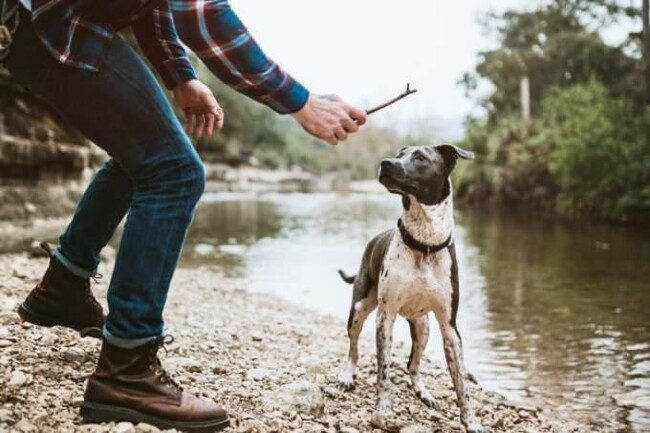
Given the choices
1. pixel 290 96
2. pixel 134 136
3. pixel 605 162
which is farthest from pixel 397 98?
pixel 605 162

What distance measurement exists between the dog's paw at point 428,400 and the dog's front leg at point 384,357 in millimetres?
547

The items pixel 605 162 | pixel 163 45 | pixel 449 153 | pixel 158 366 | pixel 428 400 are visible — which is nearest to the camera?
pixel 158 366

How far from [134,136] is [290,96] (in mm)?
604

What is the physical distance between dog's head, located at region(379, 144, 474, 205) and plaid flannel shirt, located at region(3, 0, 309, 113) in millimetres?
1486

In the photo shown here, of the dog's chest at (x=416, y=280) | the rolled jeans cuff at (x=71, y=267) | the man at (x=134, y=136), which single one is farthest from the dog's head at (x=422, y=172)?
the rolled jeans cuff at (x=71, y=267)

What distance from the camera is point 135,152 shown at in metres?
2.71

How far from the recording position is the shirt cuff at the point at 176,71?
323cm

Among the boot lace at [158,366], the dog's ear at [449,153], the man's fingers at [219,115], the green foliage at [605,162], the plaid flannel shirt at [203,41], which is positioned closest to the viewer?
the plaid flannel shirt at [203,41]

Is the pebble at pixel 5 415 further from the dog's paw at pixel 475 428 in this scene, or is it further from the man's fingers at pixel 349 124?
the dog's paw at pixel 475 428

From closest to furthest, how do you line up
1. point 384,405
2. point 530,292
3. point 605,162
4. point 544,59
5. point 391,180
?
point 391,180, point 384,405, point 530,292, point 605,162, point 544,59

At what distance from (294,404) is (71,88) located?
1.97 m

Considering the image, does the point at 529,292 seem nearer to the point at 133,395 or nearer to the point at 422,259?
the point at 422,259

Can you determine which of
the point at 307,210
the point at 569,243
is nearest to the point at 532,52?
the point at 307,210

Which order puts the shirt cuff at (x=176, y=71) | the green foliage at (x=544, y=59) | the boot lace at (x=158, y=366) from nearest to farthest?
the boot lace at (x=158, y=366) → the shirt cuff at (x=176, y=71) → the green foliage at (x=544, y=59)
